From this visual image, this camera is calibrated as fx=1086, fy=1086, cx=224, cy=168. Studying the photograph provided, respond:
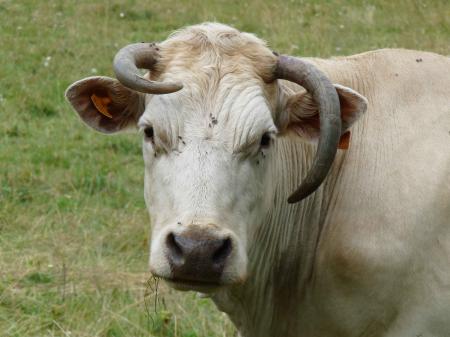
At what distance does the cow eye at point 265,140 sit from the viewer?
4.93 m

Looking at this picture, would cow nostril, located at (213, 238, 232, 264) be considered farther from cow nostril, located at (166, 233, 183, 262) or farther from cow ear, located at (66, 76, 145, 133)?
cow ear, located at (66, 76, 145, 133)

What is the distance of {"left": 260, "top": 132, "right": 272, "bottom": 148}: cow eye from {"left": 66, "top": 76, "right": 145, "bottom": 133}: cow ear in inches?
25.5

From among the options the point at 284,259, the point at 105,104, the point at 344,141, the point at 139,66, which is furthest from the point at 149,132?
the point at 284,259

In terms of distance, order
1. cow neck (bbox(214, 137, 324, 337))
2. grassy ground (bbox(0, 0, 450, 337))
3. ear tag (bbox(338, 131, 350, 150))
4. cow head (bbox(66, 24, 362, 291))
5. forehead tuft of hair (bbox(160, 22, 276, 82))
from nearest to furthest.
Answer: cow head (bbox(66, 24, 362, 291)) < forehead tuft of hair (bbox(160, 22, 276, 82)) < ear tag (bbox(338, 131, 350, 150)) < cow neck (bbox(214, 137, 324, 337)) < grassy ground (bbox(0, 0, 450, 337))

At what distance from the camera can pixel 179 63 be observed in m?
4.97

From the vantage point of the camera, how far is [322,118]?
192 inches

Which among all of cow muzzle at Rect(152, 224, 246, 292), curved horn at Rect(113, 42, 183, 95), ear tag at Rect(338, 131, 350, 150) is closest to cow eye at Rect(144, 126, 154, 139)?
curved horn at Rect(113, 42, 183, 95)

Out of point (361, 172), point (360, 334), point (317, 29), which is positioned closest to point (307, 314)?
point (360, 334)

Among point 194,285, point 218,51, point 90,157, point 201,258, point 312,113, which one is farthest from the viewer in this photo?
point 90,157

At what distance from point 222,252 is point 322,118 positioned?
32.0 inches

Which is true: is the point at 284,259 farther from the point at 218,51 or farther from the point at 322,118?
the point at 218,51

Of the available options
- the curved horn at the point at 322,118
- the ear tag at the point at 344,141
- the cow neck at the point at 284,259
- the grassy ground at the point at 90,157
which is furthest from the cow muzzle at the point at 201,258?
the grassy ground at the point at 90,157

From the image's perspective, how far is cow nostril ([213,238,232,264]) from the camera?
4.48m

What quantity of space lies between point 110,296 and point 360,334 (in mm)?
2001
